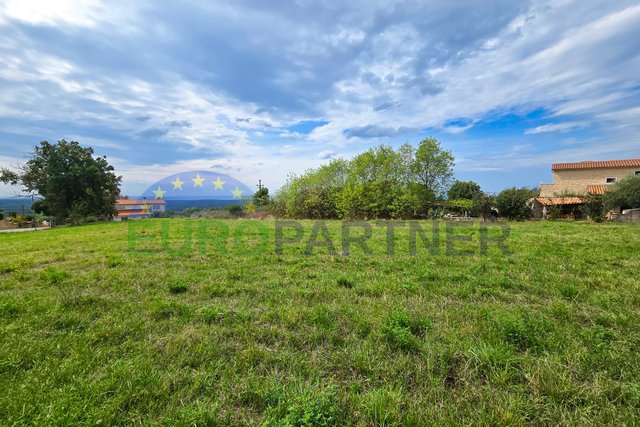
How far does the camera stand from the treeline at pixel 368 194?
77.8ft

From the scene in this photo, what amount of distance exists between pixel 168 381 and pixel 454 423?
2.26 m

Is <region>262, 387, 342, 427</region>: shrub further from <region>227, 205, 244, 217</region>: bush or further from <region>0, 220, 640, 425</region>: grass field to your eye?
<region>227, 205, 244, 217</region>: bush

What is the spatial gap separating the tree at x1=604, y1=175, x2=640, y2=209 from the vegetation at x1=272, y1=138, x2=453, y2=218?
41.7 ft

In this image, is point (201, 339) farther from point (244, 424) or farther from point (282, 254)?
point (282, 254)

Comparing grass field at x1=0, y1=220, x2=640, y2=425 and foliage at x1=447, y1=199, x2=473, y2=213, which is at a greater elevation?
foliage at x1=447, y1=199, x2=473, y2=213

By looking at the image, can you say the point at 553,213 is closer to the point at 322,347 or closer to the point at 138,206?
the point at 322,347

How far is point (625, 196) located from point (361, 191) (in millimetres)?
19864

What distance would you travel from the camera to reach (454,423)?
1.83m

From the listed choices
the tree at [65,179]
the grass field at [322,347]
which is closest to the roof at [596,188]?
the grass field at [322,347]

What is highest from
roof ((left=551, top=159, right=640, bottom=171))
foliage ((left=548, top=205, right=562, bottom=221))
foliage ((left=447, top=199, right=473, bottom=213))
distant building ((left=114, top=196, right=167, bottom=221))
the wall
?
roof ((left=551, top=159, right=640, bottom=171))

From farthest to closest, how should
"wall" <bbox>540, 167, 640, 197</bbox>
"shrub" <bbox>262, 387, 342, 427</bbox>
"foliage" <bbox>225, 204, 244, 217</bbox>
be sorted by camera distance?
"wall" <bbox>540, 167, 640, 197</bbox> → "foliage" <bbox>225, 204, 244, 217</bbox> → "shrub" <bbox>262, 387, 342, 427</bbox>

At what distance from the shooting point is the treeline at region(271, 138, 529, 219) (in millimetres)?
23703

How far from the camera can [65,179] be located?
24000 millimetres

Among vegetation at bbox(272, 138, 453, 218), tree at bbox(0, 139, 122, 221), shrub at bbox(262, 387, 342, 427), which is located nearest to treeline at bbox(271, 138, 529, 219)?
vegetation at bbox(272, 138, 453, 218)
